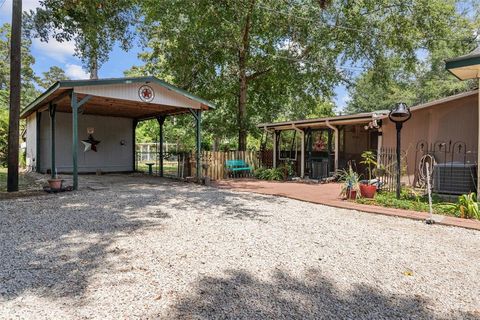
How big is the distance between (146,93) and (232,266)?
7.72 m

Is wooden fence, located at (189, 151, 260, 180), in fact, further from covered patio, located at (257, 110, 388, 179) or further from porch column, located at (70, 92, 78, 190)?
porch column, located at (70, 92, 78, 190)

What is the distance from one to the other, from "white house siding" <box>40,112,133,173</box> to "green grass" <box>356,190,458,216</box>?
11.6 meters

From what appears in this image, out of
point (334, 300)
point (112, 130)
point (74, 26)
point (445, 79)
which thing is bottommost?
point (334, 300)

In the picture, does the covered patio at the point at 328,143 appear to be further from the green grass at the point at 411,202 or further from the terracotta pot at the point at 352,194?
the terracotta pot at the point at 352,194

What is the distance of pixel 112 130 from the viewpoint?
49.5 feet

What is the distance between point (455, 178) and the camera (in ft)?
23.2

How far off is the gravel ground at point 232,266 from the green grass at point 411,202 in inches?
31.9

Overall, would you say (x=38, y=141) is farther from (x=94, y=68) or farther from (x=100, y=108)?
(x=94, y=68)

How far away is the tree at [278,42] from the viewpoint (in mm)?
14508

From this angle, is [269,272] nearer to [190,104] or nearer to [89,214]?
[89,214]

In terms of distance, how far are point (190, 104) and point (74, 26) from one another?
472 cm

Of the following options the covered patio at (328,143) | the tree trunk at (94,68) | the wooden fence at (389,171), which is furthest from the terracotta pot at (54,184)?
the covered patio at (328,143)

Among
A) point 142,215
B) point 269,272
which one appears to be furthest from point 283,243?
point 142,215

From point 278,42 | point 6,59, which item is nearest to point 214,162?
point 278,42
